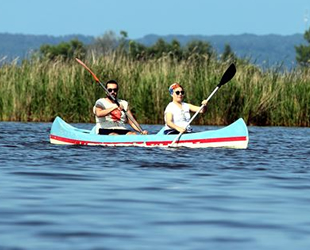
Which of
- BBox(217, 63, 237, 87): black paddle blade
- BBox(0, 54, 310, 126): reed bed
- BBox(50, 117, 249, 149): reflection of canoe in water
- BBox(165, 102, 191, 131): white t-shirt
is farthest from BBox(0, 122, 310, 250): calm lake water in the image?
BBox(0, 54, 310, 126): reed bed

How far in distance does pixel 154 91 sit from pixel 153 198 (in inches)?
655

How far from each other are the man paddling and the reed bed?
8119mm

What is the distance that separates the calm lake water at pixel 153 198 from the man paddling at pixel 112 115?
1.23 metres

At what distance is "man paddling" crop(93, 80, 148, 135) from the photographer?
17.8 meters

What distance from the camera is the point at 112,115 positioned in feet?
60.0

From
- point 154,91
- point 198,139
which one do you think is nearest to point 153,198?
point 198,139

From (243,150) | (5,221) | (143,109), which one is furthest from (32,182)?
(143,109)

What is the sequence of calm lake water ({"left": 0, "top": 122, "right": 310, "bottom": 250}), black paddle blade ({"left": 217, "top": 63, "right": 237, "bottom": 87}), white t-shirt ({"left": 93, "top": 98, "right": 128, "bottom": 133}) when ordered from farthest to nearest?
1. black paddle blade ({"left": 217, "top": 63, "right": 237, "bottom": 87})
2. white t-shirt ({"left": 93, "top": 98, "right": 128, "bottom": 133})
3. calm lake water ({"left": 0, "top": 122, "right": 310, "bottom": 250})

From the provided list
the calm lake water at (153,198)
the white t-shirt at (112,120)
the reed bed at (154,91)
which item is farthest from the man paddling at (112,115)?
the reed bed at (154,91)

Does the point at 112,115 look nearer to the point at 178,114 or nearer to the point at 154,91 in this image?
the point at 178,114

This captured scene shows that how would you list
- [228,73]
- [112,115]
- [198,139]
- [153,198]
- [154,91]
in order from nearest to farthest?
1. [153,198]
2. [198,139]
3. [112,115]
4. [228,73]
5. [154,91]

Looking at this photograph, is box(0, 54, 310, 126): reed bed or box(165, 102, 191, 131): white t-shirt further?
box(0, 54, 310, 126): reed bed

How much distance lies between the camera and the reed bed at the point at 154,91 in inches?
1046

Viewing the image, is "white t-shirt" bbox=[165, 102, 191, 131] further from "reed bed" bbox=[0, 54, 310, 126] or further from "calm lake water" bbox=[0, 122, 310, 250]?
"reed bed" bbox=[0, 54, 310, 126]
